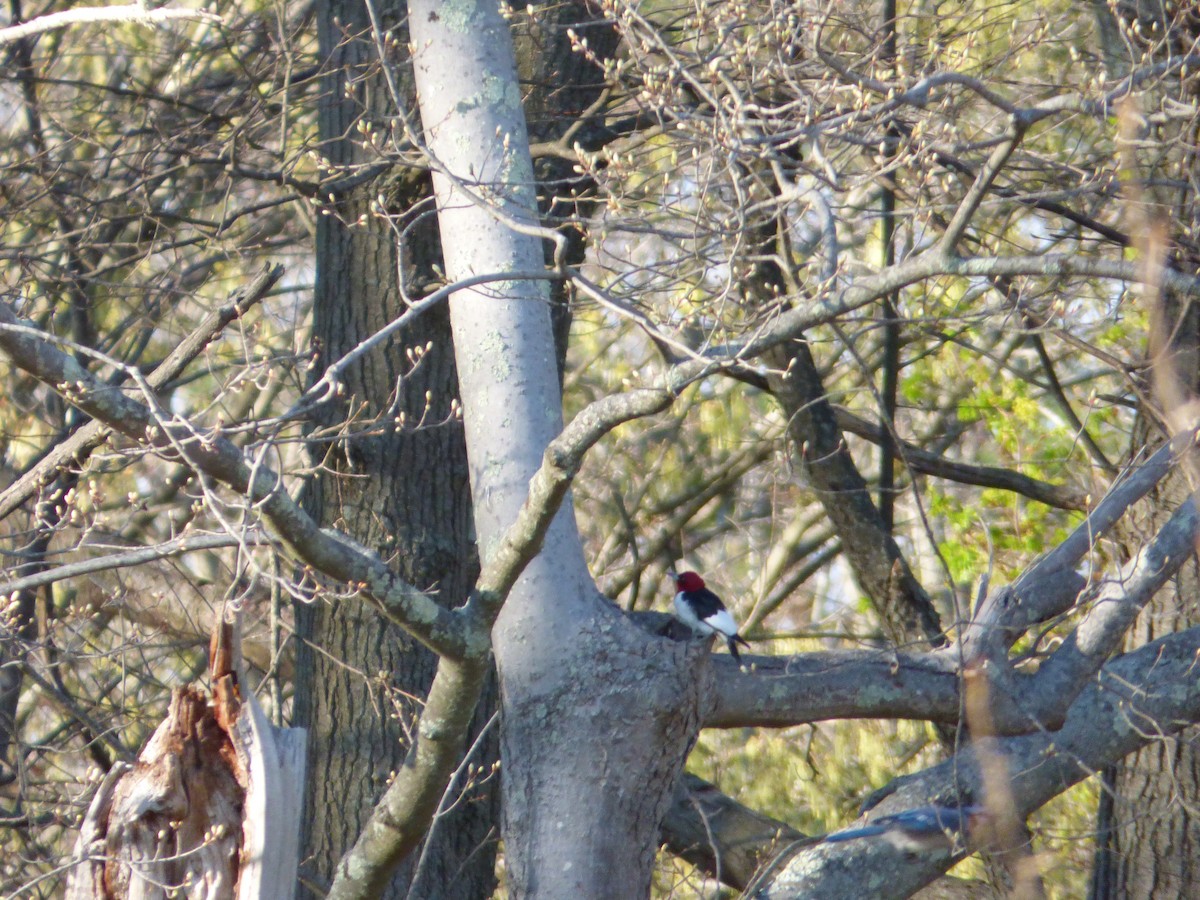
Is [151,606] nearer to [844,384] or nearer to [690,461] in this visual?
[690,461]

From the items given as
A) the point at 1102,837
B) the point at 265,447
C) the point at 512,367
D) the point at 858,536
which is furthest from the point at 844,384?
the point at 265,447

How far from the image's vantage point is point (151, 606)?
645 cm

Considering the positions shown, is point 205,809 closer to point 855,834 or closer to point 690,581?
point 855,834

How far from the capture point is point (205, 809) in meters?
2.80

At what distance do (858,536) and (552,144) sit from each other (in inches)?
81.0

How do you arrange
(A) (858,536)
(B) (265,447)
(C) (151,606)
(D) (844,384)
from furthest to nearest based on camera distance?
(D) (844,384) < (C) (151,606) < (A) (858,536) < (B) (265,447)

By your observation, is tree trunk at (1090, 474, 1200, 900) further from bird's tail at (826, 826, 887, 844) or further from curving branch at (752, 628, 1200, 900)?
bird's tail at (826, 826, 887, 844)

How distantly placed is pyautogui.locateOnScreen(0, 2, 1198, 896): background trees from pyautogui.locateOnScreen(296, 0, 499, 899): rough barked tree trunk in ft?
0.05

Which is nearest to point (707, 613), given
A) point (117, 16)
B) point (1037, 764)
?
point (1037, 764)

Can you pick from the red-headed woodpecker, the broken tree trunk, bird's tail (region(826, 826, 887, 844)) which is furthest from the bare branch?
the red-headed woodpecker

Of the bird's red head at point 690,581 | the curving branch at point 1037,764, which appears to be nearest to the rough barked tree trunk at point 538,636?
the curving branch at point 1037,764

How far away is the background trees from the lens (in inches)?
121

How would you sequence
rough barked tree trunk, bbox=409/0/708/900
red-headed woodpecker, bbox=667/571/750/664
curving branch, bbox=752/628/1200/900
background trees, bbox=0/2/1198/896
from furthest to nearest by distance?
1. red-headed woodpecker, bbox=667/571/750/664
2. curving branch, bbox=752/628/1200/900
3. rough barked tree trunk, bbox=409/0/708/900
4. background trees, bbox=0/2/1198/896

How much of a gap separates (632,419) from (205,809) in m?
1.19
